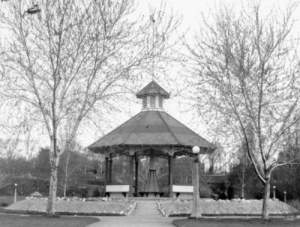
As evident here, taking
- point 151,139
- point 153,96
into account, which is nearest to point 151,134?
point 151,139

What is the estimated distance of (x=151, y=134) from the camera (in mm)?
32469

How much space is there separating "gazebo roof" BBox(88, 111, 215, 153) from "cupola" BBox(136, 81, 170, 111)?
63cm

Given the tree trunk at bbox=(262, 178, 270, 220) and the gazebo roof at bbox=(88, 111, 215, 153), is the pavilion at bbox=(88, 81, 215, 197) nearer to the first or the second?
the gazebo roof at bbox=(88, 111, 215, 153)

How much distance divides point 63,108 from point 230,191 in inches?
1296

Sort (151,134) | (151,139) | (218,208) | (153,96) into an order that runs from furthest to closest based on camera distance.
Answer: (153,96), (151,134), (151,139), (218,208)

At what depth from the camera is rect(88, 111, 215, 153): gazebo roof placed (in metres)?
31.5

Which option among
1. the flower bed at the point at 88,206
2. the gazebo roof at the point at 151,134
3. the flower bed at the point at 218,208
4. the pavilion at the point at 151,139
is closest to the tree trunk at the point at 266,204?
the flower bed at the point at 218,208

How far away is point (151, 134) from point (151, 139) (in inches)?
29.0

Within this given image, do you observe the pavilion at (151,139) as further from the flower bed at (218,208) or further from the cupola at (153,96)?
the flower bed at (218,208)

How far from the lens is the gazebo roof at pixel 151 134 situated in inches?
1238

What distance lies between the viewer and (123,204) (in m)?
26.0

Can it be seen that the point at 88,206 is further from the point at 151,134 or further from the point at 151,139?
the point at 151,134

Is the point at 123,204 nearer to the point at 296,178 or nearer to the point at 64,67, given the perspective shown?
the point at 64,67

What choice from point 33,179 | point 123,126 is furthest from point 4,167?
point 123,126
